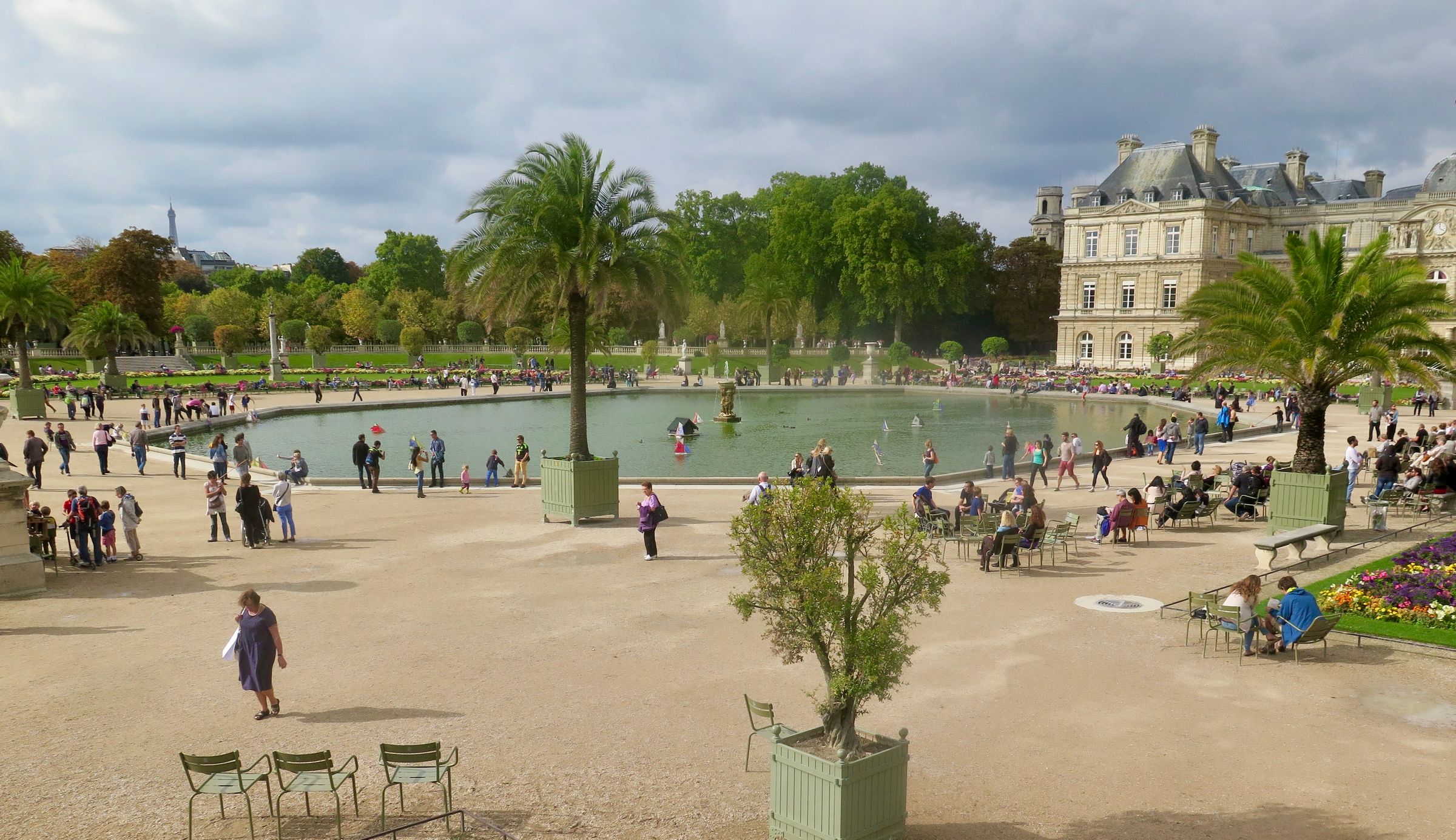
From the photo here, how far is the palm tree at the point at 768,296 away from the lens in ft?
252

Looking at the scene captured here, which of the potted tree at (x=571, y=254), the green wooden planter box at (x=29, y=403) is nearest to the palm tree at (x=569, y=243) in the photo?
the potted tree at (x=571, y=254)

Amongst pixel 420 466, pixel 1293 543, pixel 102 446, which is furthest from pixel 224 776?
pixel 102 446

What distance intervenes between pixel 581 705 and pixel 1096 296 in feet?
266

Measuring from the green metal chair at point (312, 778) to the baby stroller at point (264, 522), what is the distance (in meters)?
10.8

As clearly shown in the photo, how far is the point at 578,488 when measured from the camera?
19.2 metres

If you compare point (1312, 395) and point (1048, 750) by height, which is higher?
point (1312, 395)

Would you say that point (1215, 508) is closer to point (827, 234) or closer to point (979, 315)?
point (827, 234)

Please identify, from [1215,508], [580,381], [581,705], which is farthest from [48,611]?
[1215,508]

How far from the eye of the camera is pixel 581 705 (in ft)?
32.4

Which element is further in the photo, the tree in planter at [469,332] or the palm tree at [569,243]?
the tree in planter at [469,332]

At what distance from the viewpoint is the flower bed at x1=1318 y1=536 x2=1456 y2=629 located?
12219 millimetres

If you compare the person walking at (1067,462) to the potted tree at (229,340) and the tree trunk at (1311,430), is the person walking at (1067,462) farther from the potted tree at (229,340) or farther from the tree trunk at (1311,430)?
the potted tree at (229,340)

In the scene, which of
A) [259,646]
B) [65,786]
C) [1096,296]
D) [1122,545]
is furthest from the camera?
[1096,296]

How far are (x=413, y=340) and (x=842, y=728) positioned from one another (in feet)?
265
